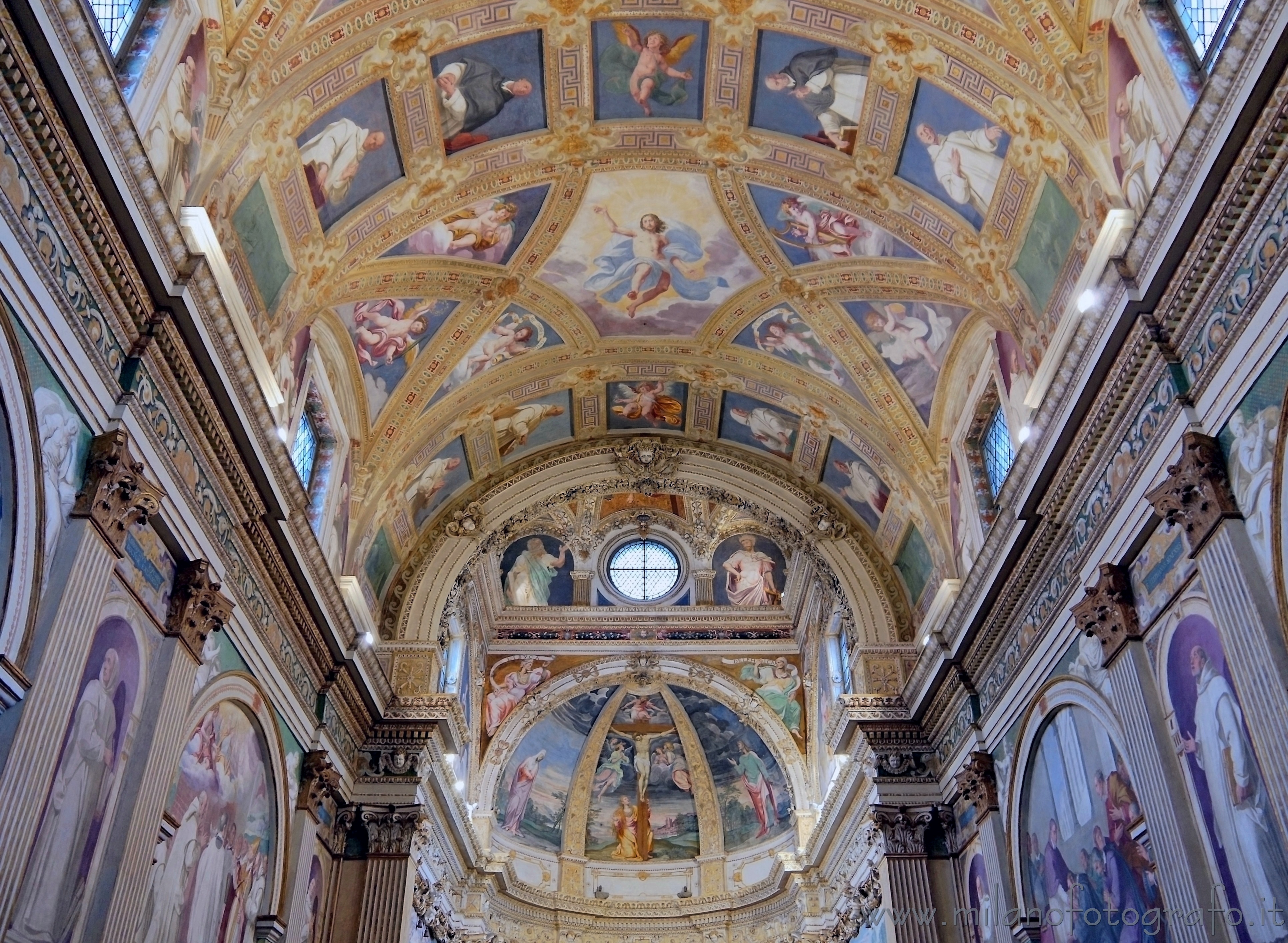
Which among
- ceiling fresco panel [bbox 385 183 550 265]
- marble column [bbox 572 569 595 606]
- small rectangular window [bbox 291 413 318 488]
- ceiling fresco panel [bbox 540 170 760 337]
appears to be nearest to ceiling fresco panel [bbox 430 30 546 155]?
ceiling fresco panel [bbox 385 183 550 265]

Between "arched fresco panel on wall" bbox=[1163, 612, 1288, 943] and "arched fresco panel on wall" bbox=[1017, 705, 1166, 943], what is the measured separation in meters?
1.27

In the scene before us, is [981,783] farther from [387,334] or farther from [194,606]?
[387,334]

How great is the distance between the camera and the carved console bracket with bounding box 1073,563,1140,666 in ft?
35.9

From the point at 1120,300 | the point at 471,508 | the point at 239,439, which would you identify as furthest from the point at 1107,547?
the point at 471,508

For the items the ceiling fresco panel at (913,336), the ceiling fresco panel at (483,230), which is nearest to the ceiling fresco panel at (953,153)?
the ceiling fresco panel at (913,336)

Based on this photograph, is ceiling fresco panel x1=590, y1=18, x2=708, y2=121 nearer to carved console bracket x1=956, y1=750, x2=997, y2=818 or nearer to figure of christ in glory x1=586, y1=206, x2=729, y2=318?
figure of christ in glory x1=586, y1=206, x2=729, y2=318

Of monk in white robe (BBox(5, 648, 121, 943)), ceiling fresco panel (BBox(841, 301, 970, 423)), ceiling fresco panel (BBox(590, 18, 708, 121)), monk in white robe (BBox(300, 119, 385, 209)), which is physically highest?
ceiling fresco panel (BBox(590, 18, 708, 121))

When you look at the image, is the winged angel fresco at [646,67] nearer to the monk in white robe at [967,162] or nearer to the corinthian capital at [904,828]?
the monk in white robe at [967,162]

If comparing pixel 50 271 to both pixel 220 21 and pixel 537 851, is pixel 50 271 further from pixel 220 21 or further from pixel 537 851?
pixel 537 851

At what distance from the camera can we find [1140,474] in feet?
35.1

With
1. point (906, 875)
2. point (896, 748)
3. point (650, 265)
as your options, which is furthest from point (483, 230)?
point (906, 875)

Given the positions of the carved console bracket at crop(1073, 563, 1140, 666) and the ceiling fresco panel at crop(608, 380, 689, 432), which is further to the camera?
the ceiling fresco panel at crop(608, 380, 689, 432)

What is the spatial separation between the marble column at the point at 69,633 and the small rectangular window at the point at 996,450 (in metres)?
10.9

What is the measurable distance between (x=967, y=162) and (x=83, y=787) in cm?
1166
